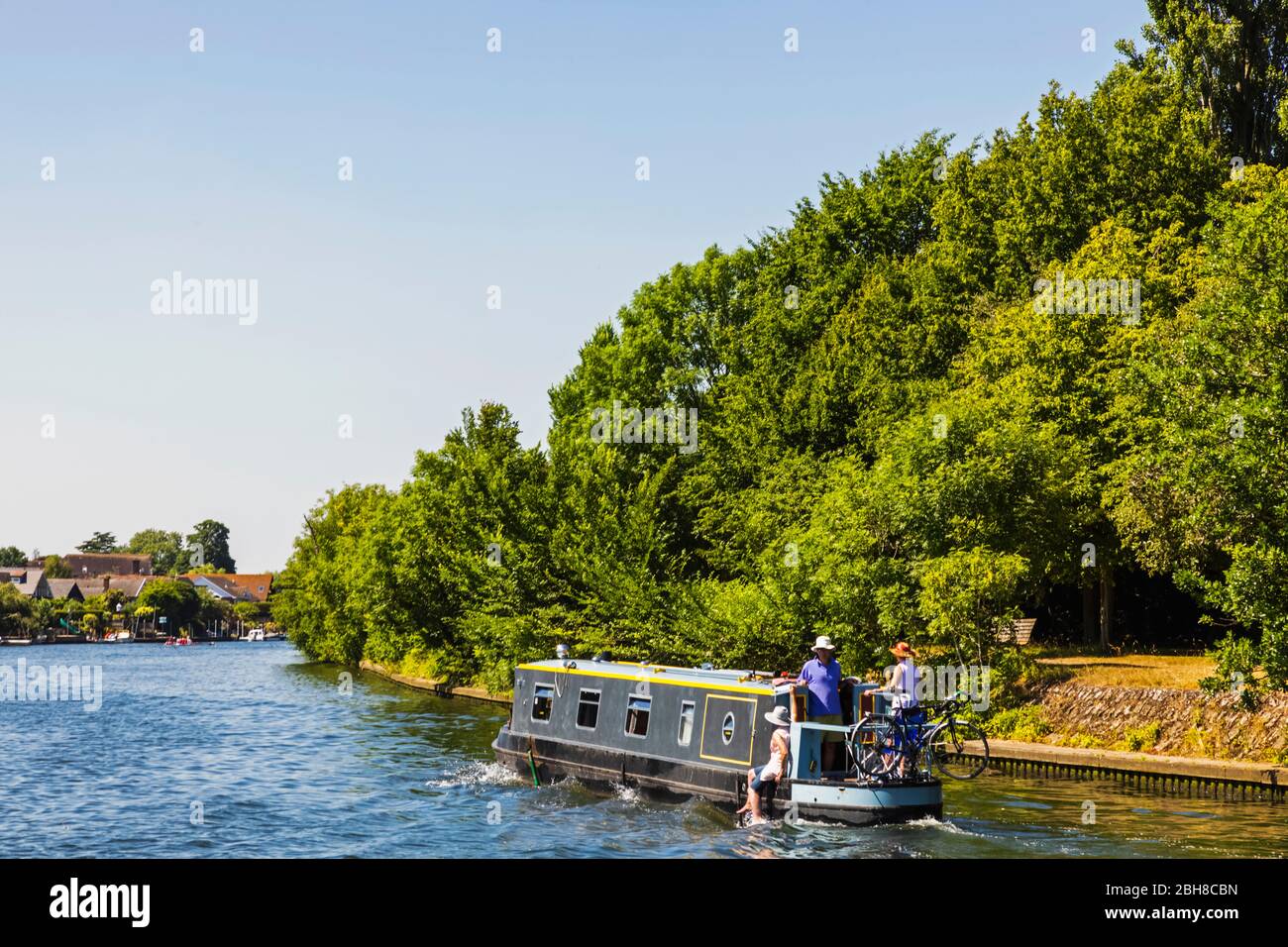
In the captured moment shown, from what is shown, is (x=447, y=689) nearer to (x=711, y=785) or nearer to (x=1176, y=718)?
(x=1176, y=718)

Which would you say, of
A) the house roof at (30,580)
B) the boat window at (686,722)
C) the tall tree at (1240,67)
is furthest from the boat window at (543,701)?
the house roof at (30,580)

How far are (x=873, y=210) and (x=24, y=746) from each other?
38.8m

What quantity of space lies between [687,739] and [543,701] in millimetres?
5845

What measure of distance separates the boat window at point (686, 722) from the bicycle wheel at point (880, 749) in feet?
14.7

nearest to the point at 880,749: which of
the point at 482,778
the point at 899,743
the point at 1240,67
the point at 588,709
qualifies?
the point at 899,743

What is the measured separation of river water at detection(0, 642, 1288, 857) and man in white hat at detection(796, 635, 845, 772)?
182cm

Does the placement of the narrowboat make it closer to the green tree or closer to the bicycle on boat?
the bicycle on boat

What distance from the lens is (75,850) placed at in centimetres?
2261

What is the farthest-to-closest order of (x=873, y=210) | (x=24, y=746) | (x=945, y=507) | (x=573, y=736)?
(x=873, y=210) < (x=24, y=746) < (x=945, y=507) < (x=573, y=736)

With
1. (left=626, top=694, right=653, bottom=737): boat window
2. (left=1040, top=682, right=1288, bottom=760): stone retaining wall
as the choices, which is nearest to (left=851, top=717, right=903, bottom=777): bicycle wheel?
→ (left=626, top=694, right=653, bottom=737): boat window

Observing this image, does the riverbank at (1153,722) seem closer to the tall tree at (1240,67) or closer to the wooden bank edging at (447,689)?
the wooden bank edging at (447,689)

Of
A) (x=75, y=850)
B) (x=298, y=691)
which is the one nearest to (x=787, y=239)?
(x=298, y=691)

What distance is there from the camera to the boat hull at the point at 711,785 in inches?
848
